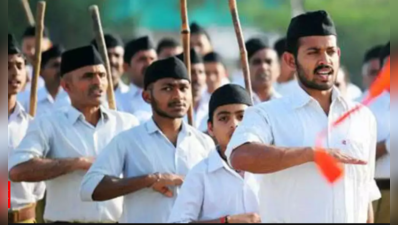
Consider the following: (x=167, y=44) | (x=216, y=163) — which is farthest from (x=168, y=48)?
(x=216, y=163)

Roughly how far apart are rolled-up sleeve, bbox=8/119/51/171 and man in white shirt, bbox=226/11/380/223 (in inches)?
104

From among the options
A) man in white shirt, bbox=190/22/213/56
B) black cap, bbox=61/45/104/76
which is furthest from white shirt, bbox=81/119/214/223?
man in white shirt, bbox=190/22/213/56

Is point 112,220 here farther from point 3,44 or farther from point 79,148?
point 3,44

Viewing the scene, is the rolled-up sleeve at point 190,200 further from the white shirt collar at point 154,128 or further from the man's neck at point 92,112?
the man's neck at point 92,112

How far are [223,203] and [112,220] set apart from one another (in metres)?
1.44

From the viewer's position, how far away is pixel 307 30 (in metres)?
6.89

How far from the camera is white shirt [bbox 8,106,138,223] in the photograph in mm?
9078

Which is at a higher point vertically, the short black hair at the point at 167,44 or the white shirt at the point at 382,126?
the short black hair at the point at 167,44

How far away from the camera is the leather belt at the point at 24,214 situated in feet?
32.7

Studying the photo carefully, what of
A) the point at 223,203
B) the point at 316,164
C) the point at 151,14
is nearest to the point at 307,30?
the point at 316,164

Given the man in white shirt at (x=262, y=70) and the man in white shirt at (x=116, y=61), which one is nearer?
the man in white shirt at (x=262, y=70)

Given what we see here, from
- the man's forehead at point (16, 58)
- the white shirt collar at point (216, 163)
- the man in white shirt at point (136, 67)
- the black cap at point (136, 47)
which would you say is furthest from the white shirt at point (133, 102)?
the white shirt collar at point (216, 163)

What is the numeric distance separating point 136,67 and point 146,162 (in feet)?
12.5

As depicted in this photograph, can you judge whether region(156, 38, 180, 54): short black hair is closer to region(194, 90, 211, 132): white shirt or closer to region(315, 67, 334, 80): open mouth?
region(194, 90, 211, 132): white shirt
